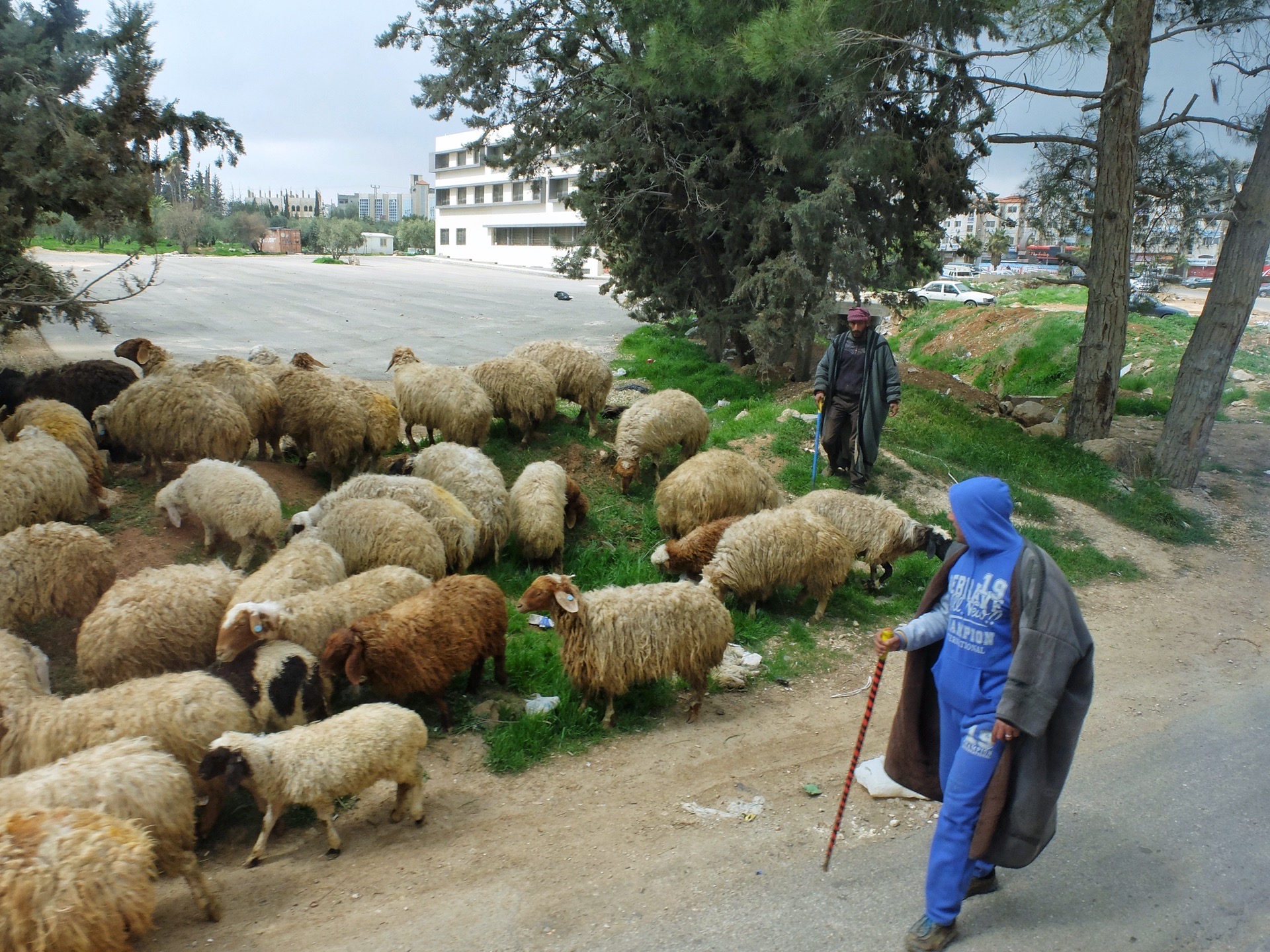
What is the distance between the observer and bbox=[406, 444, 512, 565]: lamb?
8.17 metres

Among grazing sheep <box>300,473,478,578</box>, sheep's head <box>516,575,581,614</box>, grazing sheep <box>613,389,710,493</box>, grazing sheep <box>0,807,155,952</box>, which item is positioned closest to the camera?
grazing sheep <box>0,807,155,952</box>

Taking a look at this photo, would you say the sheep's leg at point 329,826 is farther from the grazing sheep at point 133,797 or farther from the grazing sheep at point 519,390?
the grazing sheep at point 519,390

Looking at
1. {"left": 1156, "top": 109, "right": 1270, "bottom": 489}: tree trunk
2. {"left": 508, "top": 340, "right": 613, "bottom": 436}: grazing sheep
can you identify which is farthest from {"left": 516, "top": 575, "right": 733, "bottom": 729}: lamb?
{"left": 1156, "top": 109, "right": 1270, "bottom": 489}: tree trunk

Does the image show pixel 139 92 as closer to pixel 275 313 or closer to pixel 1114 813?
pixel 1114 813

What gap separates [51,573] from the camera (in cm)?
596

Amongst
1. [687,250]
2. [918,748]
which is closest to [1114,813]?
[918,748]

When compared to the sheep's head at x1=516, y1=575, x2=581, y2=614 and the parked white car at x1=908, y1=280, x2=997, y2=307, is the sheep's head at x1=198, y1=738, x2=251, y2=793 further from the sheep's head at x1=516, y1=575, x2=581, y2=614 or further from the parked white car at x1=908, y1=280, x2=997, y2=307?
the parked white car at x1=908, y1=280, x2=997, y2=307

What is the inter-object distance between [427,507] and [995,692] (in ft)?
17.4

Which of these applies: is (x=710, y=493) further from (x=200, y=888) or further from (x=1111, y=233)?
(x=1111, y=233)

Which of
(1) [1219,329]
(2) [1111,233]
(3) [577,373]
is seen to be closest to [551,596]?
(3) [577,373]

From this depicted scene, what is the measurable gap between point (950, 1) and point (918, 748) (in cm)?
1012

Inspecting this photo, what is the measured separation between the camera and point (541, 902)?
4152mm

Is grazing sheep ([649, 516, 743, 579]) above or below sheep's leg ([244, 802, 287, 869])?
above

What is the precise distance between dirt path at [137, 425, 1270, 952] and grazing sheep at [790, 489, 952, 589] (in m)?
1.57
